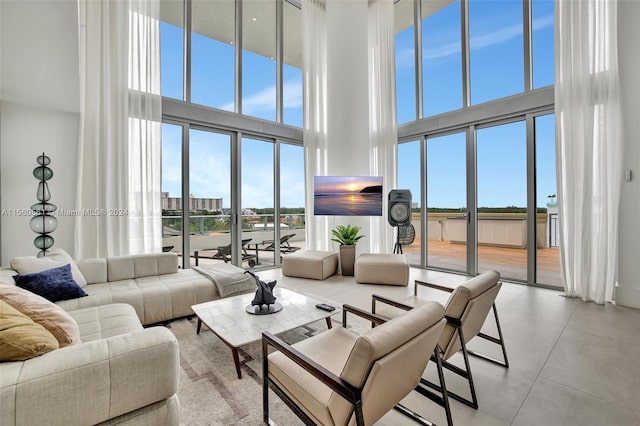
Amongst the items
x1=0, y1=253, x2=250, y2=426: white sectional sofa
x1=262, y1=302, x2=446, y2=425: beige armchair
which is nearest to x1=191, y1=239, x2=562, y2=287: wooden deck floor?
x1=0, y1=253, x2=250, y2=426: white sectional sofa

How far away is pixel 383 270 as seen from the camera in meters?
4.05

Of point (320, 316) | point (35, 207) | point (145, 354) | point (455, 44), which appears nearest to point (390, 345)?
point (145, 354)

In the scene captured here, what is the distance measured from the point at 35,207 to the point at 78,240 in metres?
0.57

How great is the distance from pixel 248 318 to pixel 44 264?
6.36 feet

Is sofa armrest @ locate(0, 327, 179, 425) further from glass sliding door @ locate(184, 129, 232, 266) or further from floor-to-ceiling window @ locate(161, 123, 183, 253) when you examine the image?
glass sliding door @ locate(184, 129, 232, 266)

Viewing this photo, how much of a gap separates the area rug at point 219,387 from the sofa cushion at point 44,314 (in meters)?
0.74

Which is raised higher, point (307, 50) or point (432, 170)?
point (307, 50)

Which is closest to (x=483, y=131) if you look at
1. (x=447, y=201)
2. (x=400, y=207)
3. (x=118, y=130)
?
(x=447, y=201)

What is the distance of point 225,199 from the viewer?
476 cm

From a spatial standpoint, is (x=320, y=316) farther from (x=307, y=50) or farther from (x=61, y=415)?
(x=307, y=50)

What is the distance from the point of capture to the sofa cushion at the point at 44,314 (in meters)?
1.33

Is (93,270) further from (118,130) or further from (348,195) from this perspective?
(348,195)

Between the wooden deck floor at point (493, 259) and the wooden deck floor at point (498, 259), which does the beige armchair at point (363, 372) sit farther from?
the wooden deck floor at point (498, 259)

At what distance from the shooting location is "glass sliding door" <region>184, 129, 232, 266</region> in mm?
4449
